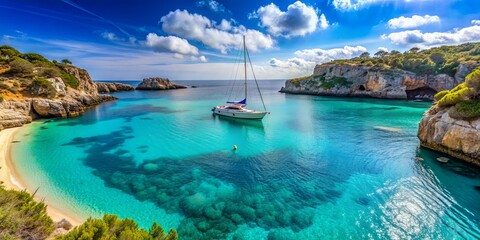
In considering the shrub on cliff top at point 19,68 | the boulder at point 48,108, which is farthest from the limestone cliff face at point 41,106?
the shrub on cliff top at point 19,68

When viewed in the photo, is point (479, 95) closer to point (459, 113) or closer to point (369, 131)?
point (459, 113)

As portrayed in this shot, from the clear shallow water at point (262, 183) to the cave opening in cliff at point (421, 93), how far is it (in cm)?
4082

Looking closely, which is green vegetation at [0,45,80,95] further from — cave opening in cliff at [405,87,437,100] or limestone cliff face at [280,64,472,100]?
cave opening in cliff at [405,87,437,100]

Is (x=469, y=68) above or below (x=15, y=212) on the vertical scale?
above

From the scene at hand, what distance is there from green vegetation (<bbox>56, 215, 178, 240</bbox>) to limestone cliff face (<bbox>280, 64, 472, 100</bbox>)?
6368cm

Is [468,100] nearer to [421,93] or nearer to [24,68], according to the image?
[421,93]

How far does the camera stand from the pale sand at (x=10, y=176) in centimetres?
916

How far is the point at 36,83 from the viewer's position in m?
31.7

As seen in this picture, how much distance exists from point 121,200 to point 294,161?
1108 centimetres

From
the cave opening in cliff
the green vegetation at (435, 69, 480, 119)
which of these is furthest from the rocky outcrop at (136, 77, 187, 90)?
the green vegetation at (435, 69, 480, 119)

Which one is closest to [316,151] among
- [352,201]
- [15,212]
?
[352,201]

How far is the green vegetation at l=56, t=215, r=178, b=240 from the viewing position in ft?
16.9

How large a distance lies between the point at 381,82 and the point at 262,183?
57.4 meters

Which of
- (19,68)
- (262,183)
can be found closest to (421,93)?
(262,183)
